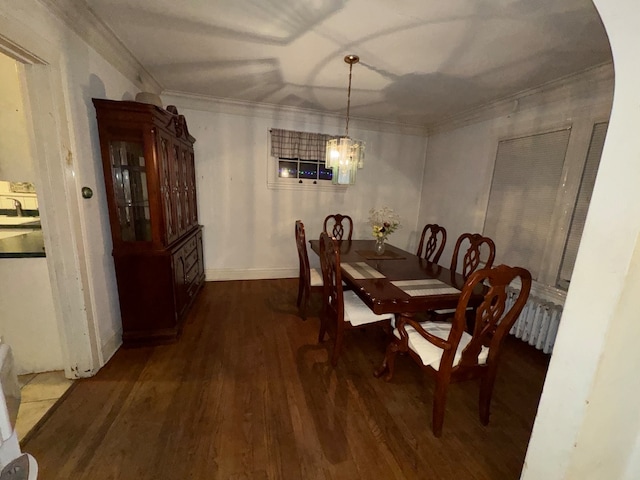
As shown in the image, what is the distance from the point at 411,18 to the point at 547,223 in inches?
80.5

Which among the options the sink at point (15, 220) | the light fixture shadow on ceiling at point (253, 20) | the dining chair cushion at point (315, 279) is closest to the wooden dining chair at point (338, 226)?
the dining chair cushion at point (315, 279)

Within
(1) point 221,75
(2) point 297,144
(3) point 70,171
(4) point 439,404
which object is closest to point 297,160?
(2) point 297,144

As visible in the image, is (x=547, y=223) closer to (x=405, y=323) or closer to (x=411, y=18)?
(x=405, y=323)

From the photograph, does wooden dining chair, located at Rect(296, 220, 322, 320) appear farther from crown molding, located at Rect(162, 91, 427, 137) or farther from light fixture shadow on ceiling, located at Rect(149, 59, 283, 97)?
crown molding, located at Rect(162, 91, 427, 137)

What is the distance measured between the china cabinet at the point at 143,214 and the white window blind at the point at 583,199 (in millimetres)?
3265

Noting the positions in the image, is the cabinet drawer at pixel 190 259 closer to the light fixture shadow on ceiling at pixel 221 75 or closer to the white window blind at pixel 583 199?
the light fixture shadow on ceiling at pixel 221 75

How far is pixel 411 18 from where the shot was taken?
4.97 feet

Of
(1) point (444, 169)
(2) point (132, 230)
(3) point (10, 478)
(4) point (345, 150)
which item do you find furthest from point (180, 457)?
(1) point (444, 169)

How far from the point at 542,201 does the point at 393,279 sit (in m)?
1.66

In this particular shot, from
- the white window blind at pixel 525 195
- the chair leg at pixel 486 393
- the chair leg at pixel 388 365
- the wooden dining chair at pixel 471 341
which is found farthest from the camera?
the white window blind at pixel 525 195

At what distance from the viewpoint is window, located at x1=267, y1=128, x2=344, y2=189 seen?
339 cm

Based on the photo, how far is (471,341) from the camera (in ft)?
4.41

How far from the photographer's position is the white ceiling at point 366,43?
4.79 feet

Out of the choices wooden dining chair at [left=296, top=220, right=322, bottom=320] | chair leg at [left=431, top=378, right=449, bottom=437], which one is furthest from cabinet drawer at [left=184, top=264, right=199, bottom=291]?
chair leg at [left=431, top=378, right=449, bottom=437]
